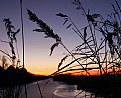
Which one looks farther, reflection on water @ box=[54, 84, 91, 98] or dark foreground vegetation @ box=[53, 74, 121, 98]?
reflection on water @ box=[54, 84, 91, 98]

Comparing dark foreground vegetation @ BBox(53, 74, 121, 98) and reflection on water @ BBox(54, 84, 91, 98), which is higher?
dark foreground vegetation @ BBox(53, 74, 121, 98)

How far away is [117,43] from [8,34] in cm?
197

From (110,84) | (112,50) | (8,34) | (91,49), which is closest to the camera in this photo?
(110,84)

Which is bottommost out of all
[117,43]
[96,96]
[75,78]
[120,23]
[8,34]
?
[96,96]

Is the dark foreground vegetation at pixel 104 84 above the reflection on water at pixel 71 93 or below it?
above

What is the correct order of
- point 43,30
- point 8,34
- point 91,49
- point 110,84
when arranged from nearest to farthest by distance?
point 43,30, point 110,84, point 91,49, point 8,34

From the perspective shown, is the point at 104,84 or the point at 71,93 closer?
the point at 104,84

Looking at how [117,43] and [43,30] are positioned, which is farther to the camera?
[117,43]

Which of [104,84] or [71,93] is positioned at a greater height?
[104,84]

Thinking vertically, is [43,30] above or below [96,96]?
above

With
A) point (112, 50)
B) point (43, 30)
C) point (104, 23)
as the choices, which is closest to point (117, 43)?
point (112, 50)

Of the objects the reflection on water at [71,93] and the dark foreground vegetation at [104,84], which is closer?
the dark foreground vegetation at [104,84]

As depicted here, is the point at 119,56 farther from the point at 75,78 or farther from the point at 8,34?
the point at 8,34

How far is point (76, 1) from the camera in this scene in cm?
232
